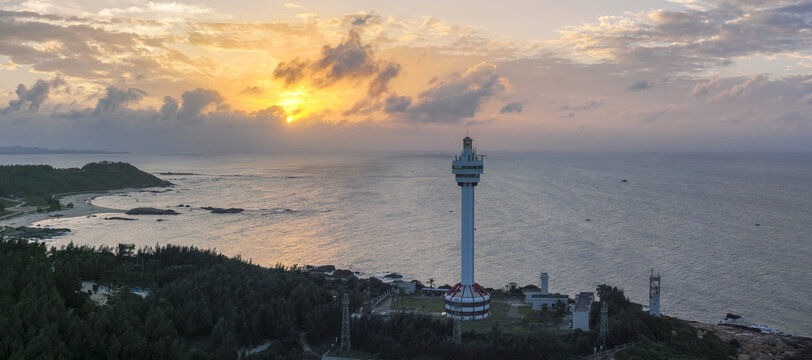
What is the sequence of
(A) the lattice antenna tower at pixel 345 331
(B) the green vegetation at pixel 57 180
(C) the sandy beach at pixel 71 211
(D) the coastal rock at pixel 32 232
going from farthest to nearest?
(B) the green vegetation at pixel 57 180, (C) the sandy beach at pixel 71 211, (D) the coastal rock at pixel 32 232, (A) the lattice antenna tower at pixel 345 331

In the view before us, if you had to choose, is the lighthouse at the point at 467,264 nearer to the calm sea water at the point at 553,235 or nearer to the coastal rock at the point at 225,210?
the calm sea water at the point at 553,235

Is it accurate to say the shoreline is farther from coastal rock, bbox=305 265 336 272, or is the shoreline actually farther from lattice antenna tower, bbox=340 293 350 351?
coastal rock, bbox=305 265 336 272

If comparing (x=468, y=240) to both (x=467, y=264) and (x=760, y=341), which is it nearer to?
(x=467, y=264)

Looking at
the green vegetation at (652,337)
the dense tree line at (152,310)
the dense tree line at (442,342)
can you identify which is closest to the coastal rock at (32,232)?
the dense tree line at (152,310)

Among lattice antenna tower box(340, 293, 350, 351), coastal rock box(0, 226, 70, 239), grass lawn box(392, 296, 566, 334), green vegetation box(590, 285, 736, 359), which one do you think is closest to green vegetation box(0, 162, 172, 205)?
coastal rock box(0, 226, 70, 239)

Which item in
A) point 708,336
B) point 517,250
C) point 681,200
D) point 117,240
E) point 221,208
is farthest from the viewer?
point 681,200

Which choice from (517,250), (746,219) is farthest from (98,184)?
(746,219)

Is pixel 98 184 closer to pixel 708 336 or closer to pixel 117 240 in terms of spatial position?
pixel 117 240

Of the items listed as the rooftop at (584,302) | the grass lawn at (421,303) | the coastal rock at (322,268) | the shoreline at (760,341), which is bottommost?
the shoreline at (760,341)
